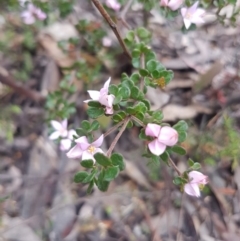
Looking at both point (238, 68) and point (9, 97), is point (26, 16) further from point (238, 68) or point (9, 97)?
point (238, 68)

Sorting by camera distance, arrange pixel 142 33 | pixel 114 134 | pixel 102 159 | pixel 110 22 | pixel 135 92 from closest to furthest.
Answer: pixel 102 159
pixel 135 92
pixel 110 22
pixel 142 33
pixel 114 134

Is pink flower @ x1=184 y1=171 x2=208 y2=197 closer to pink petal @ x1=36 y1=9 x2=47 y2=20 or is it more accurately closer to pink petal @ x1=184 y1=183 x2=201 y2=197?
pink petal @ x1=184 y1=183 x2=201 y2=197

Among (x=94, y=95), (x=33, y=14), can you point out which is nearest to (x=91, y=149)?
(x=94, y=95)

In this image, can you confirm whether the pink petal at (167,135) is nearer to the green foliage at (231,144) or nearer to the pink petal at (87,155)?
the pink petal at (87,155)

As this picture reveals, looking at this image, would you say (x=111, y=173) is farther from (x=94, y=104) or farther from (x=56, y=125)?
(x=56, y=125)

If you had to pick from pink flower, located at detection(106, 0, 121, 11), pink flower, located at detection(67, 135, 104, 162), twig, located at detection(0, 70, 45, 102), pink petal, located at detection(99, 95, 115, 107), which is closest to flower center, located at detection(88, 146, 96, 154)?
pink flower, located at detection(67, 135, 104, 162)

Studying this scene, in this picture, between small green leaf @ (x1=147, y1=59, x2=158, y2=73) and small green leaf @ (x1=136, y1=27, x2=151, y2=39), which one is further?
small green leaf @ (x1=136, y1=27, x2=151, y2=39)
